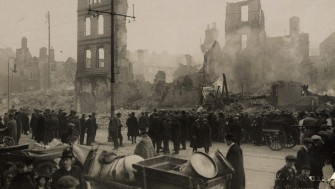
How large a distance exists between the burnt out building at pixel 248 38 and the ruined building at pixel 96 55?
15303 millimetres

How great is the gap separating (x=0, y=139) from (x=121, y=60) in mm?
28033

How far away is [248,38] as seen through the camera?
4503 centimetres

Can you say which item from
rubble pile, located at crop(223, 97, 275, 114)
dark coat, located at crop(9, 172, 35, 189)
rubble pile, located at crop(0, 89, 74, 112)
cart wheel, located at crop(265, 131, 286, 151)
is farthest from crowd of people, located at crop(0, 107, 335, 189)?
rubble pile, located at crop(0, 89, 74, 112)

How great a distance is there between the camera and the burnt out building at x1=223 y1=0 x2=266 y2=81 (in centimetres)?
4444

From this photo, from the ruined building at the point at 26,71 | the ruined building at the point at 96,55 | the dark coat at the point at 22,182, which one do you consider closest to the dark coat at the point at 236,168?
the dark coat at the point at 22,182

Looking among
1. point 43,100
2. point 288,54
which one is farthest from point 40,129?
point 288,54

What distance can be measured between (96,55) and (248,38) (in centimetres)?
2038

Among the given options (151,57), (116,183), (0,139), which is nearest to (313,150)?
(116,183)

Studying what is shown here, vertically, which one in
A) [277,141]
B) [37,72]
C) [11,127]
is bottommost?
[277,141]

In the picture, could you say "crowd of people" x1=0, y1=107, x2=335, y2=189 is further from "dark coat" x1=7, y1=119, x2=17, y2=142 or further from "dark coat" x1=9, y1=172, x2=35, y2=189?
"dark coat" x1=9, y1=172, x2=35, y2=189

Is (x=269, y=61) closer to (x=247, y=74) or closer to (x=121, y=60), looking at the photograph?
(x=247, y=74)

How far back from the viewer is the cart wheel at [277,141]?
14781mm

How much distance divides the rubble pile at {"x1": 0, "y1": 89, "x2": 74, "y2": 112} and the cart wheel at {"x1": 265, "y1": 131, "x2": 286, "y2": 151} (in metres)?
33.1

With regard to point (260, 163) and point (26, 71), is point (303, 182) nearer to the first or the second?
point (260, 163)
